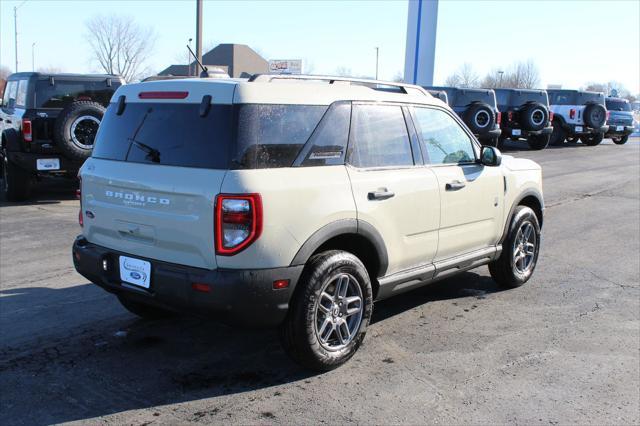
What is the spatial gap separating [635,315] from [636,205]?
6.87 meters

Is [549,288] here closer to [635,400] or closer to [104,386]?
[635,400]

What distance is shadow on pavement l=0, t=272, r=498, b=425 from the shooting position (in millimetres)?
3676

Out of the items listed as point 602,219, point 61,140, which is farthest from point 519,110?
point 61,140

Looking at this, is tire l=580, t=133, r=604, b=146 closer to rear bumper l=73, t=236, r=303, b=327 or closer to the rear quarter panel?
the rear quarter panel

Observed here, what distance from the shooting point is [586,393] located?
402 centimetres

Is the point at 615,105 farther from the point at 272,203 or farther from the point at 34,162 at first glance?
the point at 272,203

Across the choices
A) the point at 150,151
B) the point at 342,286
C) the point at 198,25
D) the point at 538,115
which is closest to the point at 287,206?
the point at 342,286

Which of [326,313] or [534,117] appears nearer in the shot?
[326,313]

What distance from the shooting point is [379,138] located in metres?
4.62

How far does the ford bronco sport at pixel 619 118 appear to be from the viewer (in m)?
26.2

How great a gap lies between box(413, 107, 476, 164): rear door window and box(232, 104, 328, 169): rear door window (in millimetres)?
1216

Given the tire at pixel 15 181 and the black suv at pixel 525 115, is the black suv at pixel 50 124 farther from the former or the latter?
the black suv at pixel 525 115

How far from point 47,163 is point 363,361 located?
7.64 m

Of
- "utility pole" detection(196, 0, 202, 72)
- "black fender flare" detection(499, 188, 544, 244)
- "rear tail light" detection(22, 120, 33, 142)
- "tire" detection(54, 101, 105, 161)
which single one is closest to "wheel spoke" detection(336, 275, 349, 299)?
"black fender flare" detection(499, 188, 544, 244)
